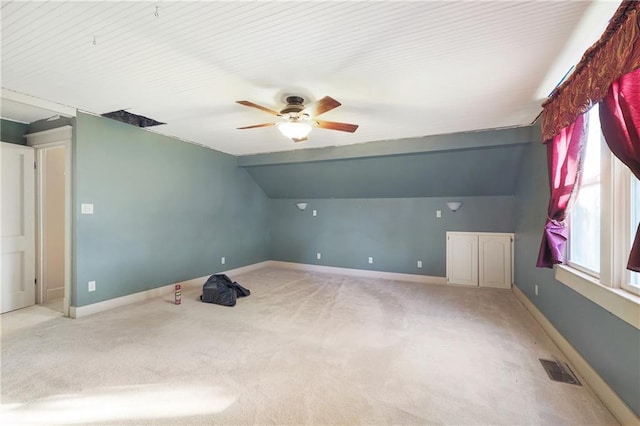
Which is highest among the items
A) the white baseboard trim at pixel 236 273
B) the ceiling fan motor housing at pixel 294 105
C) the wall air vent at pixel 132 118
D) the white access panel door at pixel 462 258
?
the wall air vent at pixel 132 118

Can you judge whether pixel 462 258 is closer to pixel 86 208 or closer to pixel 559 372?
pixel 559 372

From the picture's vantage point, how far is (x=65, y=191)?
331cm

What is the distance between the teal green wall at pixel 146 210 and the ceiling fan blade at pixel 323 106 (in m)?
2.69

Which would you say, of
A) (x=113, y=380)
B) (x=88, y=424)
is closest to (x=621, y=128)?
(x=88, y=424)

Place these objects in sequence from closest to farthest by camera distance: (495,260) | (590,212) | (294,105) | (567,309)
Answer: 1. (590,212)
2. (567,309)
3. (294,105)
4. (495,260)

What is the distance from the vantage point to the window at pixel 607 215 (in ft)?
5.80

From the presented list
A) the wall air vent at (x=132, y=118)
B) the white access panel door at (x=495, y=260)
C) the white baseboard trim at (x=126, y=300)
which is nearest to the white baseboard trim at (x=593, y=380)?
the white access panel door at (x=495, y=260)

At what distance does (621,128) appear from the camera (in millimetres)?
1489

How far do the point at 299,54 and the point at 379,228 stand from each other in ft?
13.4

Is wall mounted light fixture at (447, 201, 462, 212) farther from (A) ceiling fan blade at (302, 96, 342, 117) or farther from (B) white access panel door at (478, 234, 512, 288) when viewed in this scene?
(A) ceiling fan blade at (302, 96, 342, 117)

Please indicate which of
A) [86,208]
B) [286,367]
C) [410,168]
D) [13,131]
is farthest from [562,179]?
[13,131]

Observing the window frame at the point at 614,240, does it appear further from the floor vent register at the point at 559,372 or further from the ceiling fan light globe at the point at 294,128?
the ceiling fan light globe at the point at 294,128

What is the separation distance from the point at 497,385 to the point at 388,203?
12.3 feet

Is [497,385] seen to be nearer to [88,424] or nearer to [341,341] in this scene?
[341,341]
